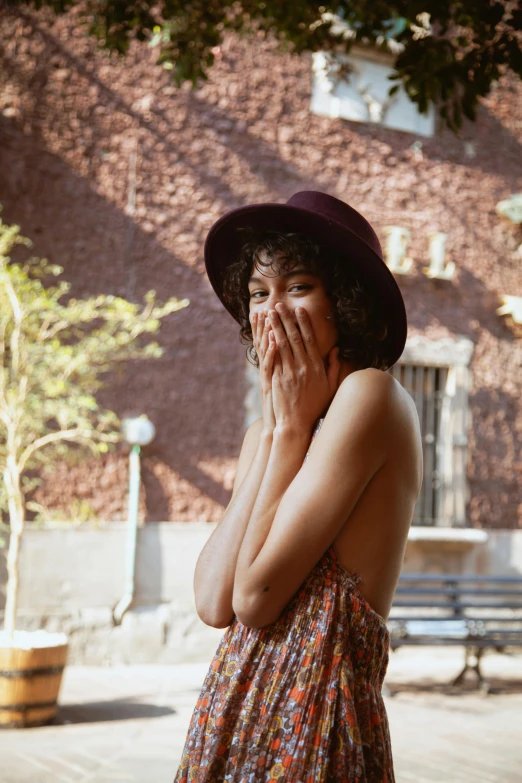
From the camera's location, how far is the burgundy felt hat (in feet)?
5.45

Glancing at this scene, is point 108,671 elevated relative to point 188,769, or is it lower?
lower

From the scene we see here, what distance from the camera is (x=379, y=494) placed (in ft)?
5.07

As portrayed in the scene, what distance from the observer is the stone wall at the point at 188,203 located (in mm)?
8070

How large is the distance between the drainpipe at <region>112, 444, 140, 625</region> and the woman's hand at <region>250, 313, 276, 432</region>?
653cm

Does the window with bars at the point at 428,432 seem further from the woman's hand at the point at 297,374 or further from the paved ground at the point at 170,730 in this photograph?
the woman's hand at the point at 297,374

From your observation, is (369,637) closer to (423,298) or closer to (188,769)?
(188,769)

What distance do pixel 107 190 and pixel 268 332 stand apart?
707cm

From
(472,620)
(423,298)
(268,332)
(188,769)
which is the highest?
(423,298)

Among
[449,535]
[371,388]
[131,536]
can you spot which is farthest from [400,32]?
[449,535]

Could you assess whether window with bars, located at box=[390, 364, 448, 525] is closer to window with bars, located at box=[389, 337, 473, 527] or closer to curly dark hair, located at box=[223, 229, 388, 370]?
window with bars, located at box=[389, 337, 473, 527]

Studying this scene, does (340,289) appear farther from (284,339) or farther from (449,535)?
(449,535)

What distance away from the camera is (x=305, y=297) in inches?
65.4

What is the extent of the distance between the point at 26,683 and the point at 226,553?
14.2 ft

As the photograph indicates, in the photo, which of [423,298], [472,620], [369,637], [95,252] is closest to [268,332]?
[369,637]
